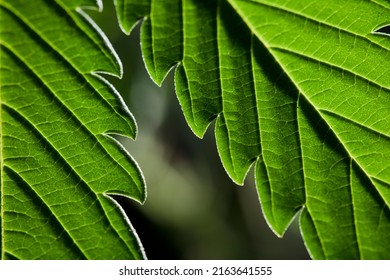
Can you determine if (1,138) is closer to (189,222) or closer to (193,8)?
(193,8)

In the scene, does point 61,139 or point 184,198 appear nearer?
point 61,139

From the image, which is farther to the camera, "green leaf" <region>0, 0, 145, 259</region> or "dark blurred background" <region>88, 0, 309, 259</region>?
"dark blurred background" <region>88, 0, 309, 259</region>

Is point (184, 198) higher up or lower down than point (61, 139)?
lower down

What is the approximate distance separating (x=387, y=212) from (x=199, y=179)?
3200mm

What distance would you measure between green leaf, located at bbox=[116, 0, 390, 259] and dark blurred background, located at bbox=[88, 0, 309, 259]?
2694 millimetres

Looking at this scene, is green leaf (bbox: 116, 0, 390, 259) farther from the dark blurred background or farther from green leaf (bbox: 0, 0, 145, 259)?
the dark blurred background

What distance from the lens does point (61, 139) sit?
4.22 ft

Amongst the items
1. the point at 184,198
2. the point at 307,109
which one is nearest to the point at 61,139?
the point at 307,109

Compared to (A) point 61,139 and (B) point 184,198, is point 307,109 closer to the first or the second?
(A) point 61,139

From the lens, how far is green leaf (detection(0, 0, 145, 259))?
1.20 m

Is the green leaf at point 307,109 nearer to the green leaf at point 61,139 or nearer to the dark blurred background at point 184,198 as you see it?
the green leaf at point 61,139

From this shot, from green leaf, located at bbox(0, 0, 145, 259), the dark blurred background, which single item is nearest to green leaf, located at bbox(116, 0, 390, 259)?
green leaf, located at bbox(0, 0, 145, 259)

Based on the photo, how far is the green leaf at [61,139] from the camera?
3.92ft

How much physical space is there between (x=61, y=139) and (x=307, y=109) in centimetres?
63
